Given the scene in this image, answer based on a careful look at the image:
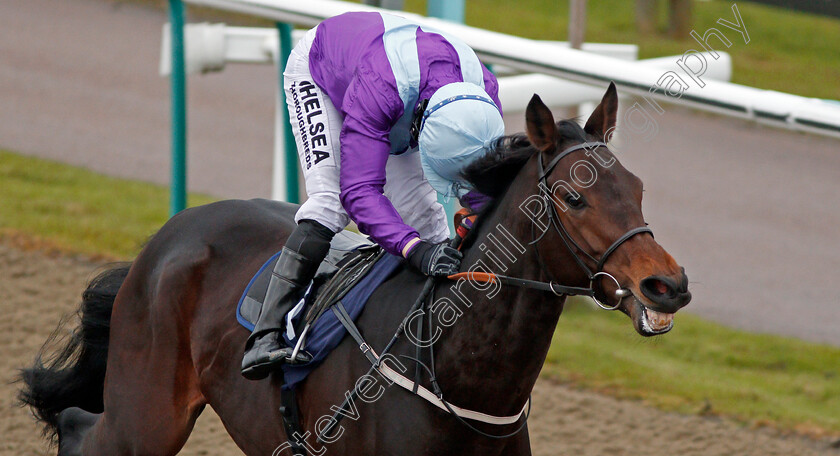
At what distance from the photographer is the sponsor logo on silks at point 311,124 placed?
318cm

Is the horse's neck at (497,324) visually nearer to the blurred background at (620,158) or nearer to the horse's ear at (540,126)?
the horse's ear at (540,126)

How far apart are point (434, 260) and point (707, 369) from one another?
366 cm

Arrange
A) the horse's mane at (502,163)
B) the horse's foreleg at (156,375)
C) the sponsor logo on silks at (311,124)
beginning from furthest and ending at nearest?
the horse's foreleg at (156,375) → the sponsor logo on silks at (311,124) → the horse's mane at (502,163)

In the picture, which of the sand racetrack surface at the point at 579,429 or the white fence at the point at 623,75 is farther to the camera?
the sand racetrack surface at the point at 579,429

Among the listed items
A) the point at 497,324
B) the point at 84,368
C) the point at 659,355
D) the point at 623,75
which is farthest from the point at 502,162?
the point at 659,355

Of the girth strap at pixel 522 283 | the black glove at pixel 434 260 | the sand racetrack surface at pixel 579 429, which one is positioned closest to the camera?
the girth strap at pixel 522 283

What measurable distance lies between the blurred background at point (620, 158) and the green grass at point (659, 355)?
2 centimetres

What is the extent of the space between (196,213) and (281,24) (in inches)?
84.8

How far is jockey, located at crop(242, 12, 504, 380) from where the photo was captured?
279cm

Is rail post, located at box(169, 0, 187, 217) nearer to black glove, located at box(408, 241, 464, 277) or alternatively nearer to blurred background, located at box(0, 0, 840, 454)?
blurred background, located at box(0, 0, 840, 454)

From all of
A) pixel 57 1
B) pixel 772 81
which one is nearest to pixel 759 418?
pixel 772 81

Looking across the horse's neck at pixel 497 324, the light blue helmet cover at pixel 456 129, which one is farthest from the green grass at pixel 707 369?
the light blue helmet cover at pixel 456 129

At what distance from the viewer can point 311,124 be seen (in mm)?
3215

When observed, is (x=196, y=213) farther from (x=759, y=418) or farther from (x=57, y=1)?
(x=57, y=1)
